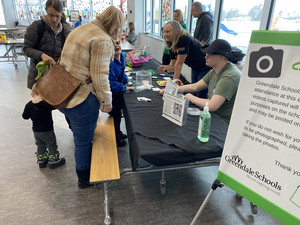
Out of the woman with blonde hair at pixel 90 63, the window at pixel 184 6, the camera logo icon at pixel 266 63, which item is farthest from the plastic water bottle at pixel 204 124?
the window at pixel 184 6

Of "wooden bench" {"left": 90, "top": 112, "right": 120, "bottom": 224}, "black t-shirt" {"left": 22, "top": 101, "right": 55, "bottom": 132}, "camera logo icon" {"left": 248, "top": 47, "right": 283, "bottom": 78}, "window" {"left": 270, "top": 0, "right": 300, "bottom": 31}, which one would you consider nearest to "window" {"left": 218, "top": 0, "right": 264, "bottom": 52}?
"window" {"left": 270, "top": 0, "right": 300, "bottom": 31}

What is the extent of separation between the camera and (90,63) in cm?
129

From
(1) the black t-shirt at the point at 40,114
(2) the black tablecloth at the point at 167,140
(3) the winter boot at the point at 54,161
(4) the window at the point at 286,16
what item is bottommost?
(3) the winter boot at the point at 54,161

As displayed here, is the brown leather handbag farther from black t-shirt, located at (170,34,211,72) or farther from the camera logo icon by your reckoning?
black t-shirt, located at (170,34,211,72)

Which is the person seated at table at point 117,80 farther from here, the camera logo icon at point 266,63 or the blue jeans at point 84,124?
the camera logo icon at point 266,63

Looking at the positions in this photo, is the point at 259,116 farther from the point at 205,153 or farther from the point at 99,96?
the point at 99,96

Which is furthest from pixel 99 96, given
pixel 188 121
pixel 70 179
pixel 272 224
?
pixel 272 224

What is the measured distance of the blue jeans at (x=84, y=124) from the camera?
4.59 ft

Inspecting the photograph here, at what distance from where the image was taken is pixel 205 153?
1136mm

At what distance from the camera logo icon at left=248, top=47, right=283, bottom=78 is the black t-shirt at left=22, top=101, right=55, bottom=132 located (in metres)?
Answer: 1.47

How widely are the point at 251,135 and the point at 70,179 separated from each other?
1526mm

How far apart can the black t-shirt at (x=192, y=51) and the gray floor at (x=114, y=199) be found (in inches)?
48.3

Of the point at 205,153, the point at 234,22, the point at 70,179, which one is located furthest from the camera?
the point at 234,22

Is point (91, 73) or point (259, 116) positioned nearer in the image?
point (259, 116)
